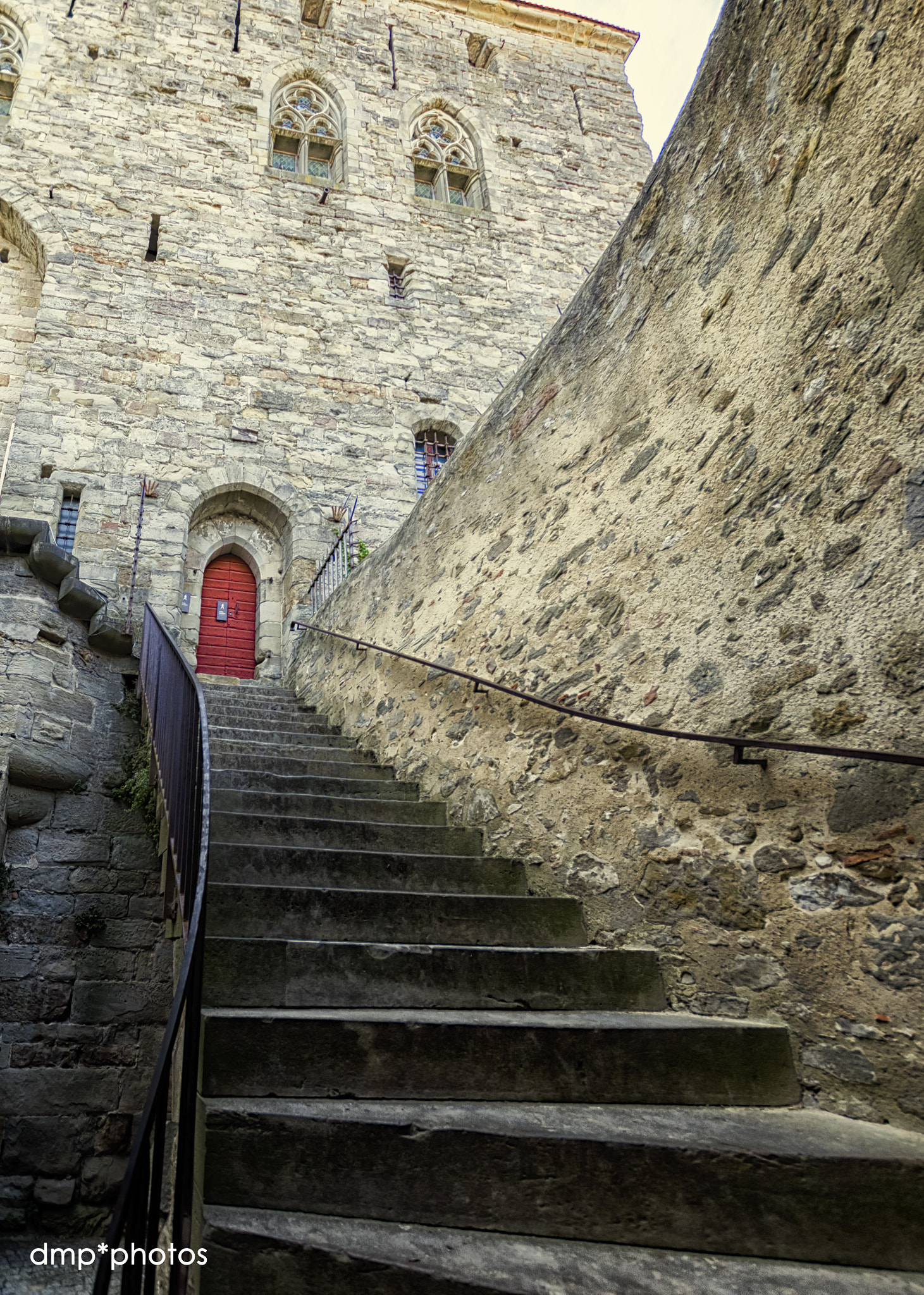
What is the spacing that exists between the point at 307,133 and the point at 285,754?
9.91m

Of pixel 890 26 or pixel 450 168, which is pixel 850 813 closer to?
pixel 890 26

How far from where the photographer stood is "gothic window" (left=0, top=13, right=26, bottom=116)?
9188 mm

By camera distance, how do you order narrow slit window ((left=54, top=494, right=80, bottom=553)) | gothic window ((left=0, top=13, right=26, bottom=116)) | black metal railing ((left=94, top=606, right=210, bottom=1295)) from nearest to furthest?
black metal railing ((left=94, top=606, right=210, bottom=1295)) → narrow slit window ((left=54, top=494, right=80, bottom=553)) → gothic window ((left=0, top=13, right=26, bottom=116))

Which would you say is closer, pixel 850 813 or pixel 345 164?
pixel 850 813

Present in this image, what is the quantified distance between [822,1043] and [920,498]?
136 centimetres

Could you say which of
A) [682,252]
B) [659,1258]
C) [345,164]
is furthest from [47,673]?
[345,164]

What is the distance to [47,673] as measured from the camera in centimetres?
466

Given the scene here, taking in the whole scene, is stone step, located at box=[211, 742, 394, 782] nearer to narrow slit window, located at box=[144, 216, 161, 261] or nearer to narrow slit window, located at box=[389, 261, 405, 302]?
narrow slit window, located at box=[144, 216, 161, 261]

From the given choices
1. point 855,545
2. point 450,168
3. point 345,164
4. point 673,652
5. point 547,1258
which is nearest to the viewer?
point 547,1258

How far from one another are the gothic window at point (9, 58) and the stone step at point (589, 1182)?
11.7 metres

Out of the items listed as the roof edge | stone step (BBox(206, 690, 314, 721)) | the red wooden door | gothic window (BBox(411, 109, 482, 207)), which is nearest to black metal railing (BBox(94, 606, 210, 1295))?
stone step (BBox(206, 690, 314, 721))

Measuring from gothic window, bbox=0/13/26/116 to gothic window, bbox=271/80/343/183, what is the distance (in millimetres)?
3072

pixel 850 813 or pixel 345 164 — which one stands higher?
pixel 345 164

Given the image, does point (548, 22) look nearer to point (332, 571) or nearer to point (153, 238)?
point (153, 238)
